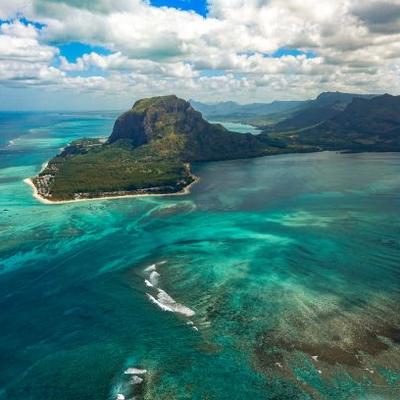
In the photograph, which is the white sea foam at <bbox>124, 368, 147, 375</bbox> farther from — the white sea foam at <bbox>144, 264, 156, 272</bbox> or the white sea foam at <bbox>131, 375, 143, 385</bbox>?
the white sea foam at <bbox>144, 264, 156, 272</bbox>

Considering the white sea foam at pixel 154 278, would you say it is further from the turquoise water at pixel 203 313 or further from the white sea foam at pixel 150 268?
the white sea foam at pixel 150 268

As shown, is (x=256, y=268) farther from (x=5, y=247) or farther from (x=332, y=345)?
(x=5, y=247)

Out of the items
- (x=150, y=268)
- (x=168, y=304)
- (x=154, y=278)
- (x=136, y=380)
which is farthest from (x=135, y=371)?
Answer: (x=150, y=268)

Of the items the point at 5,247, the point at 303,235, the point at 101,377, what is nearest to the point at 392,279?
the point at 303,235

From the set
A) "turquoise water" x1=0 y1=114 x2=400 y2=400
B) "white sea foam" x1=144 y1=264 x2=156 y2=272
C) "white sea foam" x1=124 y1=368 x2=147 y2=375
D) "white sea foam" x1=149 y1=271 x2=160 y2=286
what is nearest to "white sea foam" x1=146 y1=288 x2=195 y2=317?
"turquoise water" x1=0 y1=114 x2=400 y2=400

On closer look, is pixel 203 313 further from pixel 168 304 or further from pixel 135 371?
pixel 135 371
